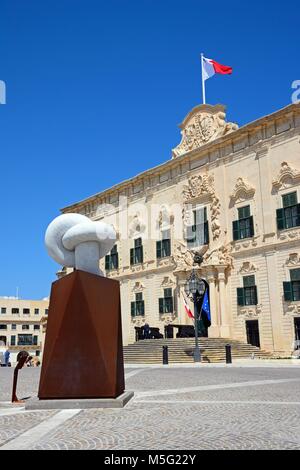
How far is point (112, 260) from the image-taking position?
4150 cm

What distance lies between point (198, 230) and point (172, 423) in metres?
27.0

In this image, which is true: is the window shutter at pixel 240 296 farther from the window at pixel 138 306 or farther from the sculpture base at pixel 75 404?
the sculpture base at pixel 75 404

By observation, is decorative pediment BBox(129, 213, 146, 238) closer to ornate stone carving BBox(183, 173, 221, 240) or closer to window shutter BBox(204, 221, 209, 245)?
ornate stone carving BBox(183, 173, 221, 240)

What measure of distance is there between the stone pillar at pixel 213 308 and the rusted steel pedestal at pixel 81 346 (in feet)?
71.8

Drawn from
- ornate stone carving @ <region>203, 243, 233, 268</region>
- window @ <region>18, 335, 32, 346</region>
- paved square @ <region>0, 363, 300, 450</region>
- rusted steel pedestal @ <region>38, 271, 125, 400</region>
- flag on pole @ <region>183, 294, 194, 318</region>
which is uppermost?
ornate stone carving @ <region>203, 243, 233, 268</region>

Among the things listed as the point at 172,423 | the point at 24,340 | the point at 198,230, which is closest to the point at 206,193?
the point at 198,230

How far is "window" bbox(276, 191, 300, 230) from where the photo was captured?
27375mm

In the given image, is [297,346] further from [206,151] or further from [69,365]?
[69,365]

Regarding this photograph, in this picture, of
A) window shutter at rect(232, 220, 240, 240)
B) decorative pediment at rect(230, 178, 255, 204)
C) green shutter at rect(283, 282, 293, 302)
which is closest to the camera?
green shutter at rect(283, 282, 293, 302)

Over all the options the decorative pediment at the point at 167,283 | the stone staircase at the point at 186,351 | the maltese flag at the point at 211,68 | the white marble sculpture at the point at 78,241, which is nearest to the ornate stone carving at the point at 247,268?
the stone staircase at the point at 186,351

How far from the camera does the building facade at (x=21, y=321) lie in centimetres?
7793

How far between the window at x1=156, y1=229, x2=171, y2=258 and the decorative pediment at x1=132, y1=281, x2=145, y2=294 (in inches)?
113

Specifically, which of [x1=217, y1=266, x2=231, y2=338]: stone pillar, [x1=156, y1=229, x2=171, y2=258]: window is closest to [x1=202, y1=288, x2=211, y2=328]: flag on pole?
[x1=217, y1=266, x2=231, y2=338]: stone pillar

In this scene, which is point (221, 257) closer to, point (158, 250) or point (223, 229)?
point (223, 229)
